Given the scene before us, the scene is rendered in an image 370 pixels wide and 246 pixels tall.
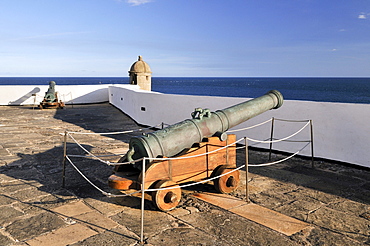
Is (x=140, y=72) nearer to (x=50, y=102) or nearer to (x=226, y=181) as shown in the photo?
(x=50, y=102)

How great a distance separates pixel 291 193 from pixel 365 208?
0.91 metres

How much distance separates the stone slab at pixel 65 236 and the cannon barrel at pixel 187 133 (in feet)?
3.18

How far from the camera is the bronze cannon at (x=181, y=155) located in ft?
12.6

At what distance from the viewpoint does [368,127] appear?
572cm

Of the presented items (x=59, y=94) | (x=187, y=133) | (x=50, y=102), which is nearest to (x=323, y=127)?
(x=187, y=133)

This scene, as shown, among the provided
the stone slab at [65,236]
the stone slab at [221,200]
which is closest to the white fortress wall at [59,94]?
the stone slab at [221,200]

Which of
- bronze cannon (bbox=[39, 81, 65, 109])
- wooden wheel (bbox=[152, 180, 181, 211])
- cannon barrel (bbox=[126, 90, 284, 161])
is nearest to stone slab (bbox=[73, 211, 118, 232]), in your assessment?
wooden wheel (bbox=[152, 180, 181, 211])

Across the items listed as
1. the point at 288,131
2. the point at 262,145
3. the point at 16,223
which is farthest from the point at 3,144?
the point at 288,131

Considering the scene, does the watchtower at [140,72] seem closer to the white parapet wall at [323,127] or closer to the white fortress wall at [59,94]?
the white fortress wall at [59,94]

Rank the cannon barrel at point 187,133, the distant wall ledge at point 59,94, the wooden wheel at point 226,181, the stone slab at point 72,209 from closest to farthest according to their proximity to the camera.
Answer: the stone slab at point 72,209
the cannon barrel at point 187,133
the wooden wheel at point 226,181
the distant wall ledge at point 59,94

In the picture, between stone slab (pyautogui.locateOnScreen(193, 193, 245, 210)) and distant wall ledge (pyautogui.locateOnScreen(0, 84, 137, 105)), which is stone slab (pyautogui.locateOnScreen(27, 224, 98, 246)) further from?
distant wall ledge (pyautogui.locateOnScreen(0, 84, 137, 105))

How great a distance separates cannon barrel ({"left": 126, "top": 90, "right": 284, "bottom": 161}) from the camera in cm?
392

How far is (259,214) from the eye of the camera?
149 inches

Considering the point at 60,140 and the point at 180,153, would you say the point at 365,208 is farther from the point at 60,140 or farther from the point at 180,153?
the point at 60,140
